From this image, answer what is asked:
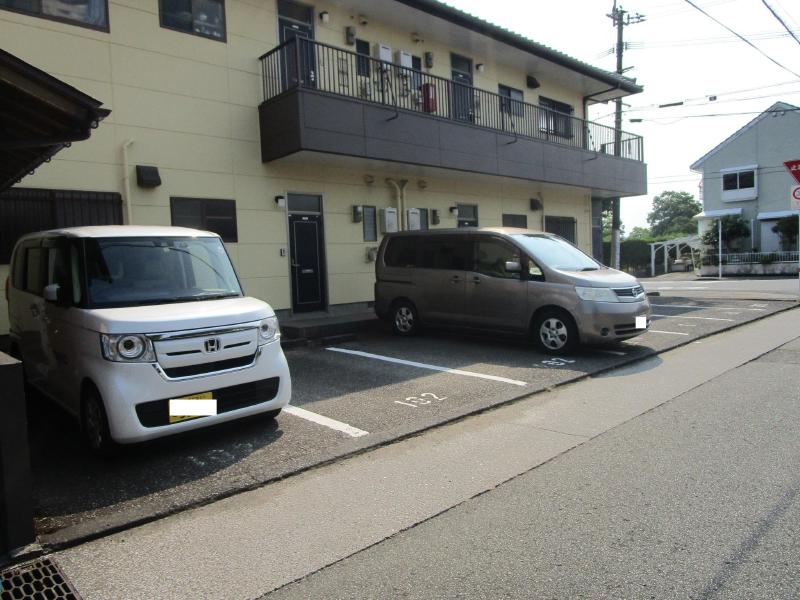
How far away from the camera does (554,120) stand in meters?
17.2

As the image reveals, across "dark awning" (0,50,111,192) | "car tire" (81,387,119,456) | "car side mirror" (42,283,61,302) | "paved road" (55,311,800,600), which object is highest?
"dark awning" (0,50,111,192)

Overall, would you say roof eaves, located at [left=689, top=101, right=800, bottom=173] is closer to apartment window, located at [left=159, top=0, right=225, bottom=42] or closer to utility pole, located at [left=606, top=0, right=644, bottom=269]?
utility pole, located at [left=606, top=0, right=644, bottom=269]

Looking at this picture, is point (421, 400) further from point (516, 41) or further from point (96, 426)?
point (516, 41)

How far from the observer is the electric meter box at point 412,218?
13.4 m

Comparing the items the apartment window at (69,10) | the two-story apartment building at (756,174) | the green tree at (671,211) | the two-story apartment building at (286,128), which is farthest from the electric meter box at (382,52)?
the green tree at (671,211)

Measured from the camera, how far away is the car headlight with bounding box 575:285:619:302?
26.3ft

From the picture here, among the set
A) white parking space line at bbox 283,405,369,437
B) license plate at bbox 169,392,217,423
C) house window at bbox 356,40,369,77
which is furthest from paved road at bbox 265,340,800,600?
house window at bbox 356,40,369,77

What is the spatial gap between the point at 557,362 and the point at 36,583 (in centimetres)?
652

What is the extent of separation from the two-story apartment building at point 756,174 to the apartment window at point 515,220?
22652 millimetres

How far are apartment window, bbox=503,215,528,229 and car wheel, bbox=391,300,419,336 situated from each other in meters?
7.12

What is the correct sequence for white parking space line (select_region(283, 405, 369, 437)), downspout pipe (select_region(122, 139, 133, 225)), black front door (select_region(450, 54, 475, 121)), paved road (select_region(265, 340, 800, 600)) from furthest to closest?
black front door (select_region(450, 54, 475, 121))
downspout pipe (select_region(122, 139, 133, 225))
white parking space line (select_region(283, 405, 369, 437))
paved road (select_region(265, 340, 800, 600))

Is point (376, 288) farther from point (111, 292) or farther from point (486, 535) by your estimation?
point (486, 535)

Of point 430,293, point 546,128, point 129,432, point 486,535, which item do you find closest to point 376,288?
point 430,293

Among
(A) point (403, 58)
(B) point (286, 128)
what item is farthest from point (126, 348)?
(A) point (403, 58)
